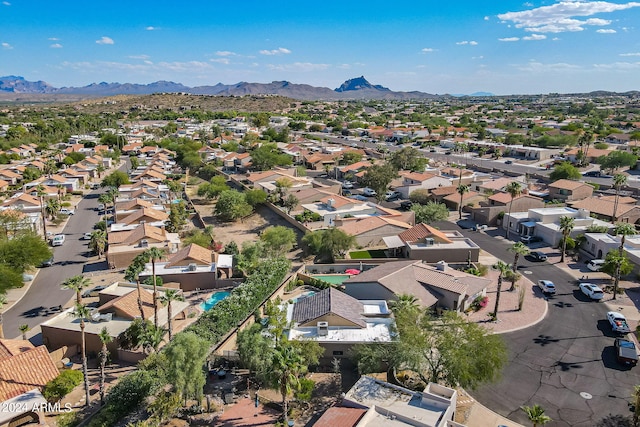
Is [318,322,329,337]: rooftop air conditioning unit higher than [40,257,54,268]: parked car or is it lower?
higher

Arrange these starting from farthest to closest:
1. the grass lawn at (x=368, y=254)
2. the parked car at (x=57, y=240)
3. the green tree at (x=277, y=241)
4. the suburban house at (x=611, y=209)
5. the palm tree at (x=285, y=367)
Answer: the suburban house at (x=611, y=209) < the parked car at (x=57, y=240) < the grass lawn at (x=368, y=254) < the green tree at (x=277, y=241) < the palm tree at (x=285, y=367)

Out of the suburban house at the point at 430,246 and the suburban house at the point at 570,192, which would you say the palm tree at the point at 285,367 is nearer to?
the suburban house at the point at 430,246

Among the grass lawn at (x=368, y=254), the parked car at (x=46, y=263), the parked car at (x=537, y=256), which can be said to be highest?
the parked car at (x=537, y=256)

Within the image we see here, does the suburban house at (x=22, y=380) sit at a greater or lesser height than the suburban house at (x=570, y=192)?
lesser

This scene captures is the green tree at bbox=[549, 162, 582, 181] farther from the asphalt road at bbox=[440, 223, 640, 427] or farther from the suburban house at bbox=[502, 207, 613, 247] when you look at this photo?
the asphalt road at bbox=[440, 223, 640, 427]

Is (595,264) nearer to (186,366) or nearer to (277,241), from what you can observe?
(277,241)

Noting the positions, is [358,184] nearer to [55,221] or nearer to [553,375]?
[55,221]

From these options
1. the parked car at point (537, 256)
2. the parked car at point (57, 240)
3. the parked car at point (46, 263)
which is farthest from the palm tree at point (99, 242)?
the parked car at point (537, 256)

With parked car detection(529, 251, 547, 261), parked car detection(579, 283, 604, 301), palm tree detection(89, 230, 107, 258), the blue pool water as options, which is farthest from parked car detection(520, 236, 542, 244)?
palm tree detection(89, 230, 107, 258)
